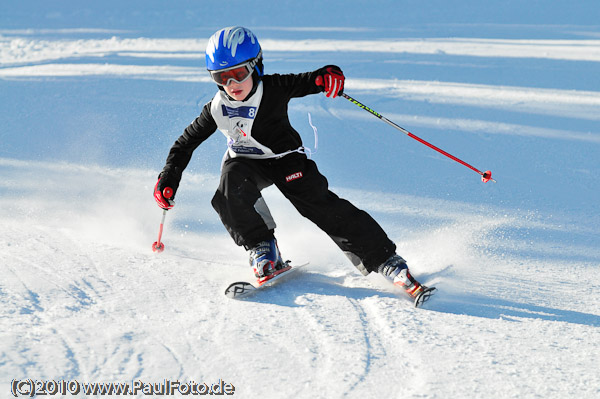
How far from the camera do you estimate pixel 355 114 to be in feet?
21.4

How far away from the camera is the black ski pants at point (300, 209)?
10.5ft

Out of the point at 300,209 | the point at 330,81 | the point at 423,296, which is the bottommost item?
the point at 423,296

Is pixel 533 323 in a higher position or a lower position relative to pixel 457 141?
lower

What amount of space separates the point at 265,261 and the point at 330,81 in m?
0.98

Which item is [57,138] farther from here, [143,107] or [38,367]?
[38,367]

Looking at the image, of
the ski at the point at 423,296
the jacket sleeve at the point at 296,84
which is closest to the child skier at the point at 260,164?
the jacket sleeve at the point at 296,84

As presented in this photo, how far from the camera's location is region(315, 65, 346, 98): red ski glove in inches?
128

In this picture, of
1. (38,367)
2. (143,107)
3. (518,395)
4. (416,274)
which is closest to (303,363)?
(518,395)

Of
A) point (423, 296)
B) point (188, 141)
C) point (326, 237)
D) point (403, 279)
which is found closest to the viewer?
point (423, 296)

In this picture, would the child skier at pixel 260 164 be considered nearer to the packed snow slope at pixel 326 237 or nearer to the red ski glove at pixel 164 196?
the red ski glove at pixel 164 196

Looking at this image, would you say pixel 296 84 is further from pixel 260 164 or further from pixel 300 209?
pixel 300 209

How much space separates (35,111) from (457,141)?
430 centimetres

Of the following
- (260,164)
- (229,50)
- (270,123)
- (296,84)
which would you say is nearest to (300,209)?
(260,164)

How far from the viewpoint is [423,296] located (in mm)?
2938
